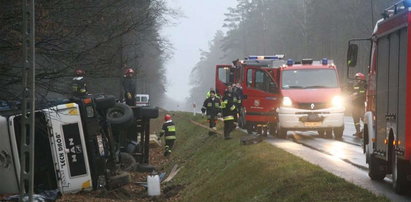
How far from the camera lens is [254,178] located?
13.3 m

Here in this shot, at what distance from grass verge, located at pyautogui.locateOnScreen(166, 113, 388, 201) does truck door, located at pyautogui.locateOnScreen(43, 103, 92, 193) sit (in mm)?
2432

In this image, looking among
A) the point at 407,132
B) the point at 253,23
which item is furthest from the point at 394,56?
the point at 253,23

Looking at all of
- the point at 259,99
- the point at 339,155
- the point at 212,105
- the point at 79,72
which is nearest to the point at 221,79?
the point at 212,105

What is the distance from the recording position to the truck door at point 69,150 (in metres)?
14.4

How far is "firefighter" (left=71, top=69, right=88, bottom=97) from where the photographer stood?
11.4m

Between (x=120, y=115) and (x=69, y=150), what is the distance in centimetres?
512

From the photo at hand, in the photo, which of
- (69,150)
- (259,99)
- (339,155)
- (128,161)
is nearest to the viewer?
(69,150)

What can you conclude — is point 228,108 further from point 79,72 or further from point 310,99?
point 79,72

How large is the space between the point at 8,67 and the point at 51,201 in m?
4.27

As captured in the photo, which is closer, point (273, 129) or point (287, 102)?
point (287, 102)

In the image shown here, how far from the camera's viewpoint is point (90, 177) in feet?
49.1

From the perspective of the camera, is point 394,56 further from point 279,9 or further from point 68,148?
point 279,9

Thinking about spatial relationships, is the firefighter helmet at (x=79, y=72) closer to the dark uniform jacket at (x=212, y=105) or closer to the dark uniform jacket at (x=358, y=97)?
the dark uniform jacket at (x=358, y=97)

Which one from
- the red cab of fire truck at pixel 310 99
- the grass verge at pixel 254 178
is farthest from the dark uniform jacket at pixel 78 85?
the red cab of fire truck at pixel 310 99
